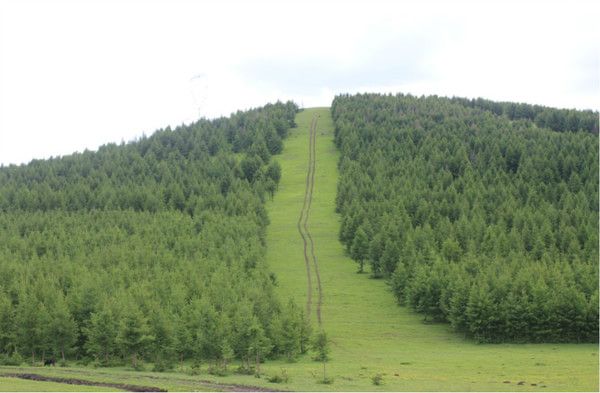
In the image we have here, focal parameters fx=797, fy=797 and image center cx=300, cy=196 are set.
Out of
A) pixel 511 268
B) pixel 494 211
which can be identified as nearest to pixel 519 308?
pixel 511 268

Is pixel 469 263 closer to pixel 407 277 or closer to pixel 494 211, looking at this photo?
pixel 407 277

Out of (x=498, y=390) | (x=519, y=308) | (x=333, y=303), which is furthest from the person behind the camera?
(x=333, y=303)

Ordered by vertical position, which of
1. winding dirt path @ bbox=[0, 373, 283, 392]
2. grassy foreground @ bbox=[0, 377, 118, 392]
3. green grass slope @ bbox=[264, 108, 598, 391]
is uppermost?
grassy foreground @ bbox=[0, 377, 118, 392]

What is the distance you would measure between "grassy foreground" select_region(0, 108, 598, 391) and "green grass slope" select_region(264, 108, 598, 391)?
0.10 metres

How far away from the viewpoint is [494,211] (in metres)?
179

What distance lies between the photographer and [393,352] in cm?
10225

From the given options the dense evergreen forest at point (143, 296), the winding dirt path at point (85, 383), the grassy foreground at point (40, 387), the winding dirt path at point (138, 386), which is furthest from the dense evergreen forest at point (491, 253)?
the grassy foreground at point (40, 387)

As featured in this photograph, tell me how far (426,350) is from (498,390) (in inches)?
1454

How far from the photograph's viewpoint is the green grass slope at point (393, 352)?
2894 inches

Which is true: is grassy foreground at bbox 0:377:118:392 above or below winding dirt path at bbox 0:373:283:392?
above

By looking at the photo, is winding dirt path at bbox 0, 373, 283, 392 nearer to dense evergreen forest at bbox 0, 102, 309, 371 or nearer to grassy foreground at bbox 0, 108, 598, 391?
grassy foreground at bbox 0, 108, 598, 391

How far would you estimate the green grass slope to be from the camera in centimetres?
7350

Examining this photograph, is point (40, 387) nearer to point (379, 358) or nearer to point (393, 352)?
point (379, 358)

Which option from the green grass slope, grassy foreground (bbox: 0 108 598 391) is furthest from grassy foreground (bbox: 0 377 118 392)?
the green grass slope
